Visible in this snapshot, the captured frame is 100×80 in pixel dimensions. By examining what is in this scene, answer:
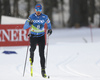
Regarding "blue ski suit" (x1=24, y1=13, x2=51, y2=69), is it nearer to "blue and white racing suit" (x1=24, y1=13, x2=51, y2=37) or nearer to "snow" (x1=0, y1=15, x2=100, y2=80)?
"blue and white racing suit" (x1=24, y1=13, x2=51, y2=37)

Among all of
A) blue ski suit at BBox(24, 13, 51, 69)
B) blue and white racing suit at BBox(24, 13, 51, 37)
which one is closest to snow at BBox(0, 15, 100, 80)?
blue ski suit at BBox(24, 13, 51, 69)

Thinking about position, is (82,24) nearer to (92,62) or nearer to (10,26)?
(10,26)

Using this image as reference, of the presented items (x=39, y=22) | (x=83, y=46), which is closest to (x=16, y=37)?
(x=83, y=46)

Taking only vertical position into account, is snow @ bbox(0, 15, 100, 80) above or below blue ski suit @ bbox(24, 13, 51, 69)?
below

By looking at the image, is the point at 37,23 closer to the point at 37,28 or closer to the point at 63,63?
the point at 37,28

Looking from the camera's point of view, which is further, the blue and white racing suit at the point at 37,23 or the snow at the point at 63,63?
the snow at the point at 63,63

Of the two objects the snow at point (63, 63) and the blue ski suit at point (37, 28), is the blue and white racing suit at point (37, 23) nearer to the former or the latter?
the blue ski suit at point (37, 28)

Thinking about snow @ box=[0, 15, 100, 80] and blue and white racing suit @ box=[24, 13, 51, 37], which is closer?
blue and white racing suit @ box=[24, 13, 51, 37]

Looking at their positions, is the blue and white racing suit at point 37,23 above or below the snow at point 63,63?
above

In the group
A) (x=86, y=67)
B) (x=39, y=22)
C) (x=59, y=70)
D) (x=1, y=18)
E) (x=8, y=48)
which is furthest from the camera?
(x=1, y=18)

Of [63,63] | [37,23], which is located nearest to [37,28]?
[37,23]

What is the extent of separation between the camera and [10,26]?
16656mm

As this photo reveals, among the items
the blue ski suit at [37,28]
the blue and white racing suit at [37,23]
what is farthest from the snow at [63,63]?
the blue and white racing suit at [37,23]

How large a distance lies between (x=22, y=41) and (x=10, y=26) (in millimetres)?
985
